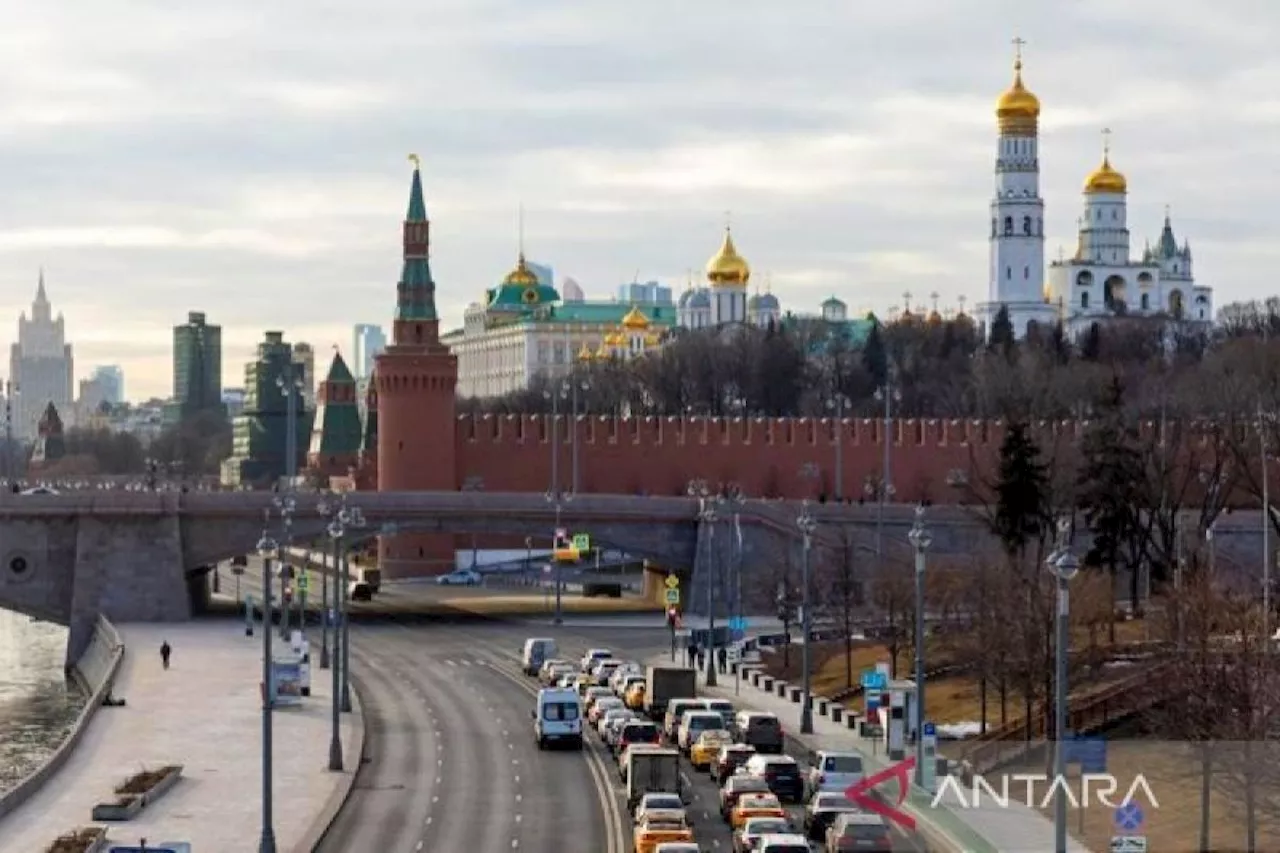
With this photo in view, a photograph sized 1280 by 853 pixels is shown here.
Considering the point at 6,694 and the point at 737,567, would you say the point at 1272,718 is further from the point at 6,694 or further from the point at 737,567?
the point at 737,567

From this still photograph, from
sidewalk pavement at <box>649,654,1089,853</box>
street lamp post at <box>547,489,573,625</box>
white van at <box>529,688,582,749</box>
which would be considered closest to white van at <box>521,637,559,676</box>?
street lamp post at <box>547,489,573,625</box>

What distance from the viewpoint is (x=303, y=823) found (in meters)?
42.8

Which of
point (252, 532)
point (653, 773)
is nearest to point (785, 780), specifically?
point (653, 773)

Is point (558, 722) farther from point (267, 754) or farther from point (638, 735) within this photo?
point (267, 754)

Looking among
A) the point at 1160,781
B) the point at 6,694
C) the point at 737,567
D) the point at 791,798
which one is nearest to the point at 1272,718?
the point at 1160,781

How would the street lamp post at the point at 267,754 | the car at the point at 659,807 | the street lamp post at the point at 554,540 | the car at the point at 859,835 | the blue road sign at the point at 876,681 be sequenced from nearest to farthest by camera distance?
the car at the point at 859,835 < the street lamp post at the point at 267,754 < the car at the point at 659,807 < the blue road sign at the point at 876,681 < the street lamp post at the point at 554,540

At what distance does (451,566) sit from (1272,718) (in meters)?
74.5

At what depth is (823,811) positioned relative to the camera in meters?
40.0

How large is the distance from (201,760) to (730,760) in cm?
1033

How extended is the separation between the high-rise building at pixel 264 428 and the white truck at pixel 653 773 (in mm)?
132437

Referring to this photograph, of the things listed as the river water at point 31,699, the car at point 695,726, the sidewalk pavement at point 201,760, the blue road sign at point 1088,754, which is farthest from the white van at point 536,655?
the blue road sign at point 1088,754

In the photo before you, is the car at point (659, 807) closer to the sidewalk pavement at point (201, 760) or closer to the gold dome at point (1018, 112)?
the sidewalk pavement at point (201, 760)

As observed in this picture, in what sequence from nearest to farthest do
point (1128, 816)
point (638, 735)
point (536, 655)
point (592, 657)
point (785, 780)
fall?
point (1128, 816) → point (785, 780) → point (638, 735) → point (592, 657) → point (536, 655)

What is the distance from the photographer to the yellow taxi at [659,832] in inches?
1491
